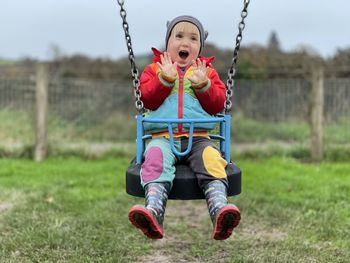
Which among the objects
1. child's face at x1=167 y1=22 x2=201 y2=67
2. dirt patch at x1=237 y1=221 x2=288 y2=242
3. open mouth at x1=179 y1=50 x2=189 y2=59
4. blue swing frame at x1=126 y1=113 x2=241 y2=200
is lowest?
dirt patch at x1=237 y1=221 x2=288 y2=242

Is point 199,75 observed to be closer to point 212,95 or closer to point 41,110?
point 212,95

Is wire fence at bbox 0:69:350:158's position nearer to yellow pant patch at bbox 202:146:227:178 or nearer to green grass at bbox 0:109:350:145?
green grass at bbox 0:109:350:145

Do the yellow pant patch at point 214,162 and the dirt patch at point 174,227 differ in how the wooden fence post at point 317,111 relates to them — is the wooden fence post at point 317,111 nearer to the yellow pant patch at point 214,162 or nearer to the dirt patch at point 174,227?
the dirt patch at point 174,227

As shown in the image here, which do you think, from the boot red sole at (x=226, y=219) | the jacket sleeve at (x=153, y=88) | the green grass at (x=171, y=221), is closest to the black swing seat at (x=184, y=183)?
the boot red sole at (x=226, y=219)

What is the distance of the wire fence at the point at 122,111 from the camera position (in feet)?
28.3

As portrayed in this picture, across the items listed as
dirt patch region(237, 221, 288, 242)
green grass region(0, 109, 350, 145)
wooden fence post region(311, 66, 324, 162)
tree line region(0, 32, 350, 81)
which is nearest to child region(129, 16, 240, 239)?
dirt patch region(237, 221, 288, 242)

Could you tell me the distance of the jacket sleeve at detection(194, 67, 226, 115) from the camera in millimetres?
2977

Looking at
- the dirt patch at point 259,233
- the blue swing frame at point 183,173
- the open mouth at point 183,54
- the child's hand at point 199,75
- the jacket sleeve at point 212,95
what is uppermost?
the open mouth at point 183,54

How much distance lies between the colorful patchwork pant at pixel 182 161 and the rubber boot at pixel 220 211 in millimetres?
52

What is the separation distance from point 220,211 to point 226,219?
5cm

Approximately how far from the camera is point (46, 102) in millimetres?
8453

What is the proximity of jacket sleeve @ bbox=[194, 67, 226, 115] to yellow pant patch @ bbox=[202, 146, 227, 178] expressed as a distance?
276 mm

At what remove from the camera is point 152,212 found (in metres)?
2.56

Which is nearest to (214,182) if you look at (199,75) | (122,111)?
(199,75)
